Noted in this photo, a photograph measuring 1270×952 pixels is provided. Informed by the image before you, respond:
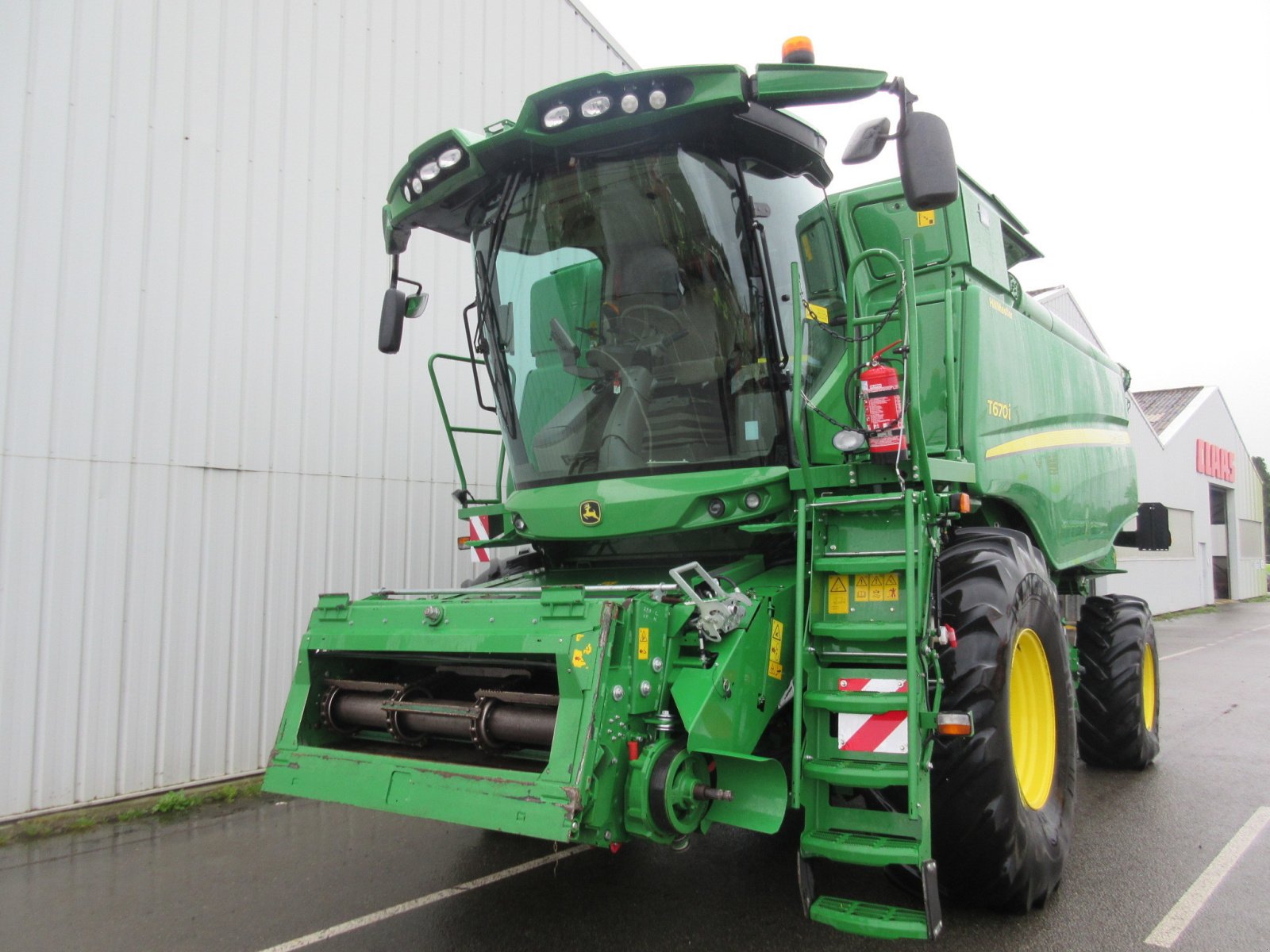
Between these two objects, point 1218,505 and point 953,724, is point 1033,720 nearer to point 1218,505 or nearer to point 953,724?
point 953,724

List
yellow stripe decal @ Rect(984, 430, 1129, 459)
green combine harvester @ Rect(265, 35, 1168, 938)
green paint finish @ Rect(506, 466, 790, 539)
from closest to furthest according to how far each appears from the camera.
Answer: green combine harvester @ Rect(265, 35, 1168, 938)
green paint finish @ Rect(506, 466, 790, 539)
yellow stripe decal @ Rect(984, 430, 1129, 459)

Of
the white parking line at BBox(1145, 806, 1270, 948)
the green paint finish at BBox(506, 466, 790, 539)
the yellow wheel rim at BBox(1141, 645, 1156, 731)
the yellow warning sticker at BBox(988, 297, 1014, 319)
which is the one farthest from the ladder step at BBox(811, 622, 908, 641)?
the yellow wheel rim at BBox(1141, 645, 1156, 731)

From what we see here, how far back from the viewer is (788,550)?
3.96 m

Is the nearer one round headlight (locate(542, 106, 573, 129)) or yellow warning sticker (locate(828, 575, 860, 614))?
yellow warning sticker (locate(828, 575, 860, 614))

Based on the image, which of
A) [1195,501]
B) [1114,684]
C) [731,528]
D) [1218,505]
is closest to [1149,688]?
[1114,684]

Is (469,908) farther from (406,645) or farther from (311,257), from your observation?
(311,257)

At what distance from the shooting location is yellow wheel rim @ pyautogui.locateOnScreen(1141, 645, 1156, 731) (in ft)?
20.0

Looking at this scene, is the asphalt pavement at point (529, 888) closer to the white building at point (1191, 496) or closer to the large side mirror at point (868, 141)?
the large side mirror at point (868, 141)

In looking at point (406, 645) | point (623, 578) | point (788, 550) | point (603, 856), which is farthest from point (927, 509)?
point (603, 856)

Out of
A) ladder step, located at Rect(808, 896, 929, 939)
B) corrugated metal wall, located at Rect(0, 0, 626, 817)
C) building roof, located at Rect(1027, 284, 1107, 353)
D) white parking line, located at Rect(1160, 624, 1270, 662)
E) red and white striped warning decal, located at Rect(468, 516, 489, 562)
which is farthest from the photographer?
building roof, located at Rect(1027, 284, 1107, 353)

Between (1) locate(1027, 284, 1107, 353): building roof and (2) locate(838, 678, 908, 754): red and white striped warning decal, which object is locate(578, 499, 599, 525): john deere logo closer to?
(2) locate(838, 678, 908, 754): red and white striped warning decal

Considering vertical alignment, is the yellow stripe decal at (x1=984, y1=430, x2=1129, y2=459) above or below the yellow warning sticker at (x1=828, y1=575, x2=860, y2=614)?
above

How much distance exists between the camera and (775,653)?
3416 mm

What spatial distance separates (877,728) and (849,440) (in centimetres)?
102
